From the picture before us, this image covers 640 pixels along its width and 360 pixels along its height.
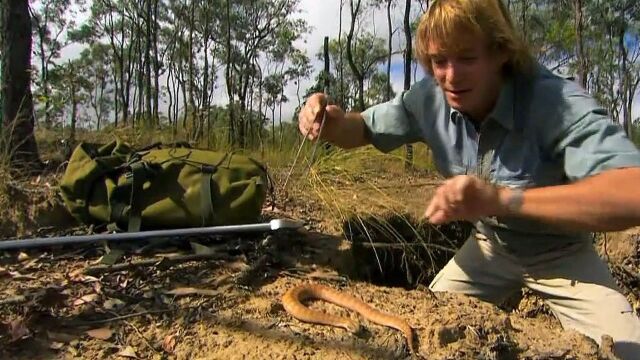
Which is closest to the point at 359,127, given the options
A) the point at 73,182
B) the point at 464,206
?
the point at 464,206

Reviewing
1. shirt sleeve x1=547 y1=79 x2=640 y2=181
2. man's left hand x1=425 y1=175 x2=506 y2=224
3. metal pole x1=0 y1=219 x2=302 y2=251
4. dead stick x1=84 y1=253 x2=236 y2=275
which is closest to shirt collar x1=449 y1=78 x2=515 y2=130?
shirt sleeve x1=547 y1=79 x2=640 y2=181

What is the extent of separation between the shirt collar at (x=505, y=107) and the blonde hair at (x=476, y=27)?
8 cm

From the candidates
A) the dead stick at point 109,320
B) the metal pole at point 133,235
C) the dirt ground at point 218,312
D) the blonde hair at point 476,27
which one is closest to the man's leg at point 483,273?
the dirt ground at point 218,312

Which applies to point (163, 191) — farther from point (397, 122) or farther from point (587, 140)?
point (587, 140)

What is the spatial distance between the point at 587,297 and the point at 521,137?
0.68m

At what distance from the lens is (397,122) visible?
7.74ft

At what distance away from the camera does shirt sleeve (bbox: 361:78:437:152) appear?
92.1 inches

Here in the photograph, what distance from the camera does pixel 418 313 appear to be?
2096 mm

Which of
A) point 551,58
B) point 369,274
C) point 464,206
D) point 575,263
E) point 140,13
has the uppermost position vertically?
point 140,13

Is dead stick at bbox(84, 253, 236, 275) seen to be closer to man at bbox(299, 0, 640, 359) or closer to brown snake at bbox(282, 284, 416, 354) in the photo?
brown snake at bbox(282, 284, 416, 354)

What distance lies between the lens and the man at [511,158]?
1.46 meters

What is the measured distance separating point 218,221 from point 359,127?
3.01 ft

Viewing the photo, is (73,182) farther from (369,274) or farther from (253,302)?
(369,274)

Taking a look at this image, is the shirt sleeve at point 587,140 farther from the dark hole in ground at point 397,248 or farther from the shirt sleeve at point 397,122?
the dark hole in ground at point 397,248
